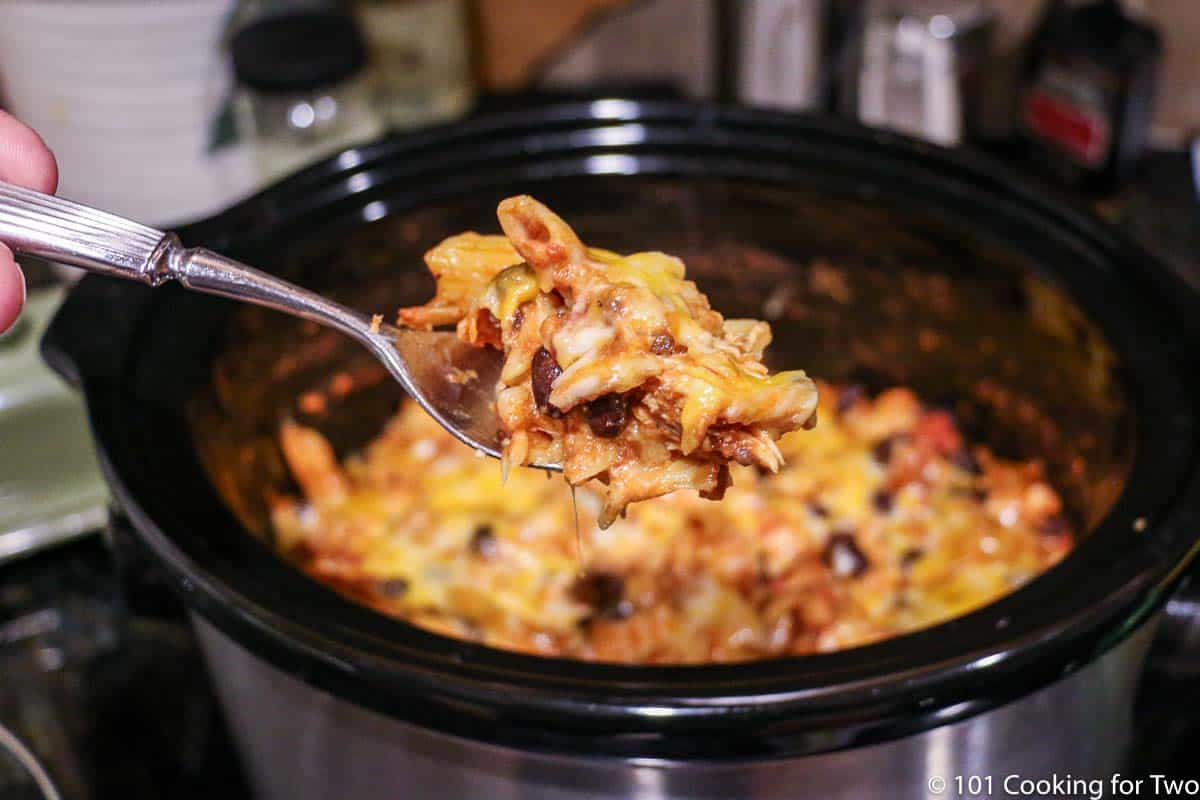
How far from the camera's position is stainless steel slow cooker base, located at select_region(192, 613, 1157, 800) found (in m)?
0.83

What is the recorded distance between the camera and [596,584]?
4.21 feet

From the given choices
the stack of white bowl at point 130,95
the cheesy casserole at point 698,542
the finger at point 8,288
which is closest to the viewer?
the finger at point 8,288

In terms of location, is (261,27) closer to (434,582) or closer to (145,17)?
(145,17)

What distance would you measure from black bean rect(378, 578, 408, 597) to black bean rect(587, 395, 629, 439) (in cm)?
48

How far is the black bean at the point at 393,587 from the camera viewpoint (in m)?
1.25

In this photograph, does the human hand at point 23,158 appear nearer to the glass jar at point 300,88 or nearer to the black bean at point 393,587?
the black bean at point 393,587

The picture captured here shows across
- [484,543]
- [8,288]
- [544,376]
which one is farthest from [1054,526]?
[8,288]

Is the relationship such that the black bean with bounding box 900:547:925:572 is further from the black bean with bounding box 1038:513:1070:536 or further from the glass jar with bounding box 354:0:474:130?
the glass jar with bounding box 354:0:474:130

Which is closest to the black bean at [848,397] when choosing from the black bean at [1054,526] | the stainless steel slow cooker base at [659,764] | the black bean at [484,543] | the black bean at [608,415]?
the black bean at [1054,526]

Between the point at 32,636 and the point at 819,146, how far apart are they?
38.5 inches

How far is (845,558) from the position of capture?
129 cm

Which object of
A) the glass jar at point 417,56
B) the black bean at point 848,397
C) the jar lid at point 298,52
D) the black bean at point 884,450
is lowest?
the black bean at point 884,450

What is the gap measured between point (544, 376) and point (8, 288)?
0.33m

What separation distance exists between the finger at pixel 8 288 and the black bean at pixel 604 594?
0.66 meters
